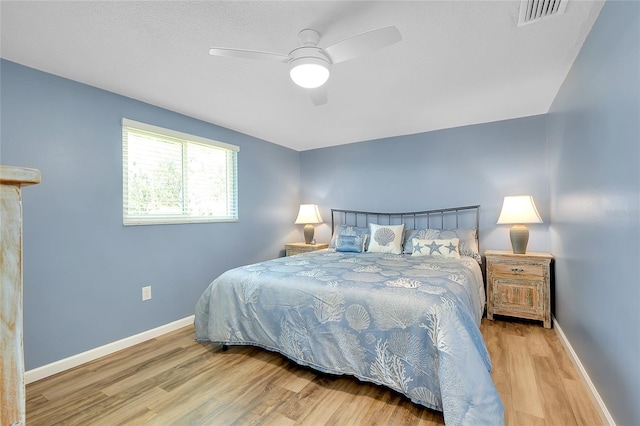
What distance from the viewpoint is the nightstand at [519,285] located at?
289 centimetres

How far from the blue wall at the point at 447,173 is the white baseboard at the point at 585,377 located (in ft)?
3.33

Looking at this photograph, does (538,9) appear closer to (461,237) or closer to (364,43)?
(364,43)

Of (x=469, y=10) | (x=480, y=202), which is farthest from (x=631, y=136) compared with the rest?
(x=480, y=202)

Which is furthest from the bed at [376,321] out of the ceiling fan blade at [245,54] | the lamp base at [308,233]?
the ceiling fan blade at [245,54]

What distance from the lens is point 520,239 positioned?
3080 mm

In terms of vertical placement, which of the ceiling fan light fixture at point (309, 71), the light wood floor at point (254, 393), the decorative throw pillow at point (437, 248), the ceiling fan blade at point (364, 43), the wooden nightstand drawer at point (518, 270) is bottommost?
the light wood floor at point (254, 393)

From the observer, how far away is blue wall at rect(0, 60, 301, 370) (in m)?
2.15

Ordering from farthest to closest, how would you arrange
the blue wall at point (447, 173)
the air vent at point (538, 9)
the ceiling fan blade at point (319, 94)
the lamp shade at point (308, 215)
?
1. the lamp shade at point (308, 215)
2. the blue wall at point (447, 173)
3. the ceiling fan blade at point (319, 94)
4. the air vent at point (538, 9)

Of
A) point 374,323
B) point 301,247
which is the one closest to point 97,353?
point 374,323

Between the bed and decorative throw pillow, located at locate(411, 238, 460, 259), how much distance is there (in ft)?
0.04

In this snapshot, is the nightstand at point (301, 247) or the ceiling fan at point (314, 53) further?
the nightstand at point (301, 247)

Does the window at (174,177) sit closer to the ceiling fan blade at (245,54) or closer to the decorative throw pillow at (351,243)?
the decorative throw pillow at (351,243)

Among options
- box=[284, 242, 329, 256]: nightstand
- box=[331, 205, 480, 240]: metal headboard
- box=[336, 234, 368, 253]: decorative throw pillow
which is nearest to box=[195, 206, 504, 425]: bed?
box=[336, 234, 368, 253]: decorative throw pillow

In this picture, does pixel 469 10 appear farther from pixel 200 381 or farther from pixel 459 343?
pixel 200 381
